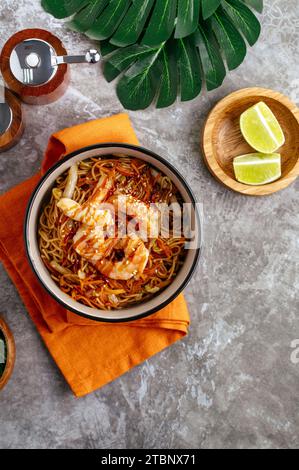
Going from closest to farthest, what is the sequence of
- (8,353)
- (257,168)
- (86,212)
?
(86,212) < (8,353) < (257,168)

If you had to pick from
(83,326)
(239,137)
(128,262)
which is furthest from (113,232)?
(239,137)

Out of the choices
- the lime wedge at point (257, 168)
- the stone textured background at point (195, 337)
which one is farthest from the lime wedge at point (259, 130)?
the stone textured background at point (195, 337)

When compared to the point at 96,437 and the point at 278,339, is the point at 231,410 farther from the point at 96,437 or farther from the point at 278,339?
the point at 96,437

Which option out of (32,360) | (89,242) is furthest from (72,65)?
(32,360)

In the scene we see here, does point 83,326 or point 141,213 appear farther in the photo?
point 83,326

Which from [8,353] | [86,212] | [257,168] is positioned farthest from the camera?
[257,168]

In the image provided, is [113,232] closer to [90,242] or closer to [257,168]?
[90,242]

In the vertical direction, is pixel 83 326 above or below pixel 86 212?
below
